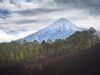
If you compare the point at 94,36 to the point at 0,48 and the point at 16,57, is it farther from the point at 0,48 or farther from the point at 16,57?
the point at 0,48

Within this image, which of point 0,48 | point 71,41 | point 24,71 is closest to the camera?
point 24,71

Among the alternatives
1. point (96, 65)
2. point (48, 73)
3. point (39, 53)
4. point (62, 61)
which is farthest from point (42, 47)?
point (96, 65)

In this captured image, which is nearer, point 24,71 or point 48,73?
point 48,73

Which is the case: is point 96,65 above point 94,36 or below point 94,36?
below

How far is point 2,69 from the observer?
128 metres

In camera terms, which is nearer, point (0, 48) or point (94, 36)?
point (94, 36)

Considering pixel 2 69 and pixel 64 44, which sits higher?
pixel 64 44

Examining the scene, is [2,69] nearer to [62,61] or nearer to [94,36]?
[62,61]

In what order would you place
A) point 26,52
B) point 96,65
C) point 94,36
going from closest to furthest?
point 96,65 → point 94,36 → point 26,52

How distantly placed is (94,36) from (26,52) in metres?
50.1

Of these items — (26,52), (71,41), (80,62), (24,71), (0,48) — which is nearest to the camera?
(80,62)

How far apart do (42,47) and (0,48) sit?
121 ft

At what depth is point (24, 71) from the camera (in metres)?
121

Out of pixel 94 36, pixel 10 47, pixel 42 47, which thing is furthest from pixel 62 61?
pixel 10 47
